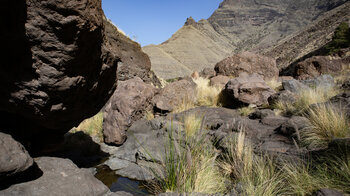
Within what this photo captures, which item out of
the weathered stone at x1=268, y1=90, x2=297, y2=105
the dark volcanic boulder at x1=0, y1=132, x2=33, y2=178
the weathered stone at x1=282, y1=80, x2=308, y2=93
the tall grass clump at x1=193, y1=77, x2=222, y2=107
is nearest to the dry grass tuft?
the weathered stone at x1=268, y1=90, x2=297, y2=105

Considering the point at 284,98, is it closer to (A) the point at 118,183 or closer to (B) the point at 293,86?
(B) the point at 293,86

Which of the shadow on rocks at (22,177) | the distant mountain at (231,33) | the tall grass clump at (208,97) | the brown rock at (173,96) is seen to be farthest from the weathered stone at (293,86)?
the distant mountain at (231,33)

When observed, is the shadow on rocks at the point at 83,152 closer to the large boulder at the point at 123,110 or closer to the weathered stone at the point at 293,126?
the large boulder at the point at 123,110

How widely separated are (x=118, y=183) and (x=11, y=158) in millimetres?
1869

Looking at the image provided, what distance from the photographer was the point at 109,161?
14.6ft

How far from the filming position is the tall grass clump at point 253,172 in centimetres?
222

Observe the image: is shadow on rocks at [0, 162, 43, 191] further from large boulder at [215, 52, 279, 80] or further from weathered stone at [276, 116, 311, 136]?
large boulder at [215, 52, 279, 80]

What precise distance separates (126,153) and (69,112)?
7.70 ft

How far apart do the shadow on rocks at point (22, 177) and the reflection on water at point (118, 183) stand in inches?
47.3

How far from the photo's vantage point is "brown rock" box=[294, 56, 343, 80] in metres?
8.82

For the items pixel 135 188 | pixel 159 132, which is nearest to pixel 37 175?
pixel 135 188

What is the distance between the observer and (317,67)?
8.95 meters

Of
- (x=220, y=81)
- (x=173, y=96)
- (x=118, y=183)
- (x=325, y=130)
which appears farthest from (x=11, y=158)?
(x=220, y=81)

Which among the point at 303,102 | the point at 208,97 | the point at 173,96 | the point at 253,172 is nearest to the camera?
the point at 253,172
